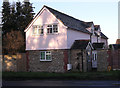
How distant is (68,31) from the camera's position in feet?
97.1

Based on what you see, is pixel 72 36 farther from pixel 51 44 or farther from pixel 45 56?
pixel 45 56

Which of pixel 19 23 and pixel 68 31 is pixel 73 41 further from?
pixel 19 23

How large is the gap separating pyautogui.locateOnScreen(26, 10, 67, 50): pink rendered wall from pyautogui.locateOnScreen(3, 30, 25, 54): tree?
13.3 m

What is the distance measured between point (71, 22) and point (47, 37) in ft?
16.9

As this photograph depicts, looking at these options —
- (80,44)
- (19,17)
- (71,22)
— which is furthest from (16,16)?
(80,44)

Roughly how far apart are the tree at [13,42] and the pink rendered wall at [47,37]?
13.3 metres

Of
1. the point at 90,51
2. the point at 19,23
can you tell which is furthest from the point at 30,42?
the point at 19,23

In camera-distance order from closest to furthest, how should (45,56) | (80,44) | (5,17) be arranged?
(45,56)
(80,44)
(5,17)

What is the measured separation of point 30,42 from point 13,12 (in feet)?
76.3

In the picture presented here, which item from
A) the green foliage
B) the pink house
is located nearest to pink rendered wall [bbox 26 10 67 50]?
the pink house

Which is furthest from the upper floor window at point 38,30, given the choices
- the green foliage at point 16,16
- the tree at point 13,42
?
the green foliage at point 16,16

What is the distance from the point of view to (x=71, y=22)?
33219 millimetres

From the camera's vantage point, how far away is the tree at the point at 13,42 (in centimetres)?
4366

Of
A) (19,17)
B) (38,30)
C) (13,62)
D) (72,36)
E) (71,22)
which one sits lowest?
(13,62)
